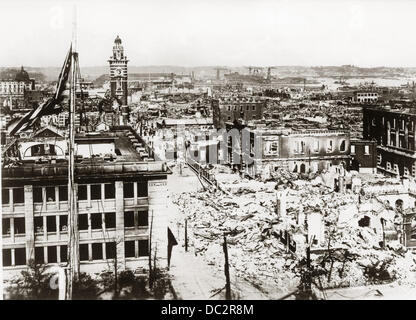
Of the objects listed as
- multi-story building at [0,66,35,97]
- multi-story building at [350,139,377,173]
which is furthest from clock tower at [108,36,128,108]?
multi-story building at [350,139,377,173]

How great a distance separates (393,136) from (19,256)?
21.2 meters

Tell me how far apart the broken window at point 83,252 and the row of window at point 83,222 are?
1.85ft

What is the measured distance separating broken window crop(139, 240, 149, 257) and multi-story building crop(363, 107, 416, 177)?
12768mm

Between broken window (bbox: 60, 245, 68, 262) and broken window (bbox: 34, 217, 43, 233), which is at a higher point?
broken window (bbox: 34, 217, 43, 233)

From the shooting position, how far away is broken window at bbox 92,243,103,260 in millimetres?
17156

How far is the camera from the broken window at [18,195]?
1678 cm

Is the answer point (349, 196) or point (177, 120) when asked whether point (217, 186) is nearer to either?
point (349, 196)

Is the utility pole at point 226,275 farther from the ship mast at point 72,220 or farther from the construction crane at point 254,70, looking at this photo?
the construction crane at point 254,70

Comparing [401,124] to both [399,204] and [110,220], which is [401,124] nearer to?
[399,204]

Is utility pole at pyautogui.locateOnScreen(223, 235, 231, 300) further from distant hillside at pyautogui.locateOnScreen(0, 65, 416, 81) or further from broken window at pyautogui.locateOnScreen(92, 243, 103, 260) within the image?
distant hillside at pyautogui.locateOnScreen(0, 65, 416, 81)

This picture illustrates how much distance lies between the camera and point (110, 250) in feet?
56.6

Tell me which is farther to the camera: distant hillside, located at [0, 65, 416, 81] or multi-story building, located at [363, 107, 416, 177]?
multi-story building, located at [363, 107, 416, 177]

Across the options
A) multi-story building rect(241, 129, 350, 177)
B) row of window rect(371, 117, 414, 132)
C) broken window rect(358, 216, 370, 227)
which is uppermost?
row of window rect(371, 117, 414, 132)

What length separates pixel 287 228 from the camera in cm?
1947
